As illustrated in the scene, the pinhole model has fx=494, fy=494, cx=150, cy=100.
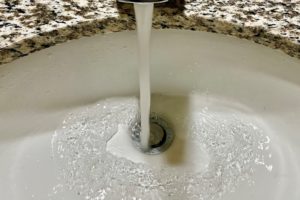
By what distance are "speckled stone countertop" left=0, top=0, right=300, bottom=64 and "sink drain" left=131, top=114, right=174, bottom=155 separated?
0.21m

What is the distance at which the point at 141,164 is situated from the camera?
799mm

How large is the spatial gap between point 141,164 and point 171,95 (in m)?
0.13

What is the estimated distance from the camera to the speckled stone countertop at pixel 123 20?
666mm

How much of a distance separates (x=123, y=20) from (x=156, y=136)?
24cm

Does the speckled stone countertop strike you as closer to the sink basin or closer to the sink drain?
the sink basin

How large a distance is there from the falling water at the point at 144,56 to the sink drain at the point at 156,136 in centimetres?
1

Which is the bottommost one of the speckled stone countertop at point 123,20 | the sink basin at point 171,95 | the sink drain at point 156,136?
the sink drain at point 156,136

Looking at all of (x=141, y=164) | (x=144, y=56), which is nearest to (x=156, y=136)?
(x=141, y=164)

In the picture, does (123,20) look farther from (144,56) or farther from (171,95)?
(171,95)

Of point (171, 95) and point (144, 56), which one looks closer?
point (144, 56)

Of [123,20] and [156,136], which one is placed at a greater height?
[123,20]

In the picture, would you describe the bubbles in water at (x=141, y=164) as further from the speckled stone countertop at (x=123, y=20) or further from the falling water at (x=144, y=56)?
the speckled stone countertop at (x=123, y=20)

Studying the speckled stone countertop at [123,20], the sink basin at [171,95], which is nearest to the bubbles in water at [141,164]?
the sink basin at [171,95]

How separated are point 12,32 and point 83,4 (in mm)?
108
